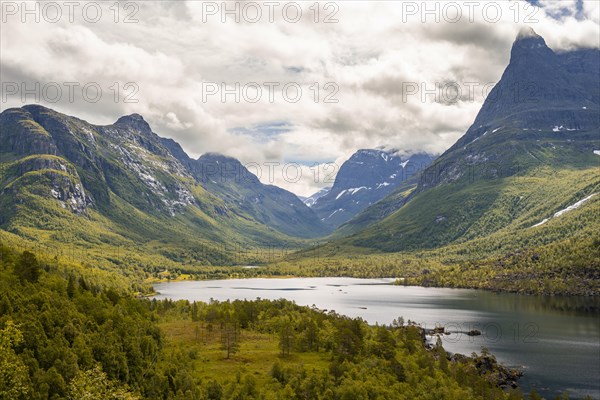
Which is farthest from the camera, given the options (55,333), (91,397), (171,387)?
(171,387)

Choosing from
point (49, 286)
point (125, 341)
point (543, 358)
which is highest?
point (49, 286)

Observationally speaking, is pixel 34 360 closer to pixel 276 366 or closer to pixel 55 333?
pixel 55 333

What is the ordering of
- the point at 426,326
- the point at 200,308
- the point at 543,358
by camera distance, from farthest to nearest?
the point at 200,308 < the point at 426,326 < the point at 543,358

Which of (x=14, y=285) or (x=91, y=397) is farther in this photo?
(x=14, y=285)

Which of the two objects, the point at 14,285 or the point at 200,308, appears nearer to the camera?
the point at 14,285

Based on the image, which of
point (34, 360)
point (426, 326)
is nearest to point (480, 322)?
point (426, 326)

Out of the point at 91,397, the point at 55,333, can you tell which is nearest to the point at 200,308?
the point at 55,333

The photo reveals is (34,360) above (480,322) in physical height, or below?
above

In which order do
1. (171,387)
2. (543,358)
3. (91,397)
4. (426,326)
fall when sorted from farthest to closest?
(426,326)
(543,358)
(171,387)
(91,397)

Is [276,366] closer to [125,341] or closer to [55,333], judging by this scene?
[125,341]
